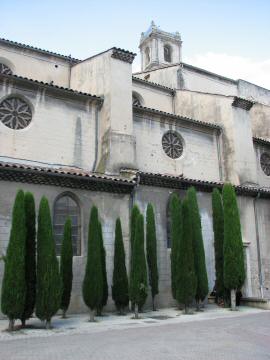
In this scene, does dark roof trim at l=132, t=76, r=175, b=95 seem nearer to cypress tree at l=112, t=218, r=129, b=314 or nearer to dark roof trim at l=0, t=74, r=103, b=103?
dark roof trim at l=0, t=74, r=103, b=103

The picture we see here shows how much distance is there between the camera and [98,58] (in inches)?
731

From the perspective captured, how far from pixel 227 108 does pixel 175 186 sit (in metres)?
6.63

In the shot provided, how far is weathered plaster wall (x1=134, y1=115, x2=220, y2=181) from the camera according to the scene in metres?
18.5

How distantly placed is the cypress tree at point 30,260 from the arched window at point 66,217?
9.10 feet

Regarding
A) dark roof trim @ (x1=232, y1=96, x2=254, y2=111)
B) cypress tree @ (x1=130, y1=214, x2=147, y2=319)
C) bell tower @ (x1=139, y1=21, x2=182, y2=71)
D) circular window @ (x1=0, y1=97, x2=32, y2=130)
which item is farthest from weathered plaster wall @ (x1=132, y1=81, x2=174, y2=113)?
bell tower @ (x1=139, y1=21, x2=182, y2=71)

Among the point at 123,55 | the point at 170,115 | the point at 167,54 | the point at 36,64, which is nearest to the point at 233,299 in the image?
the point at 170,115

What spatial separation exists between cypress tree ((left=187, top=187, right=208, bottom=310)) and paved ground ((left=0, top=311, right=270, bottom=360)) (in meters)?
2.75

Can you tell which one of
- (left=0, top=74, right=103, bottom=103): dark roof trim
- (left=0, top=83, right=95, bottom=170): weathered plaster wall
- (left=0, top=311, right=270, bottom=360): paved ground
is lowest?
(left=0, top=311, right=270, bottom=360): paved ground

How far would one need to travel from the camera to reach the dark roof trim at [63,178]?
12992mm

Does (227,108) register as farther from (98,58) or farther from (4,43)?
(4,43)

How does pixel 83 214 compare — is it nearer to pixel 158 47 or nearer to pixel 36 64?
pixel 36 64

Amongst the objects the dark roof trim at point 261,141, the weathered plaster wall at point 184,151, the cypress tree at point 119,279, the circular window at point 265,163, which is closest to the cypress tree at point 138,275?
the cypress tree at point 119,279

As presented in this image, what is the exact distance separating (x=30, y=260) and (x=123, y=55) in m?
11.0

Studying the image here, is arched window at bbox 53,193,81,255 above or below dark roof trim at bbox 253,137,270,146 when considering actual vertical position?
below
